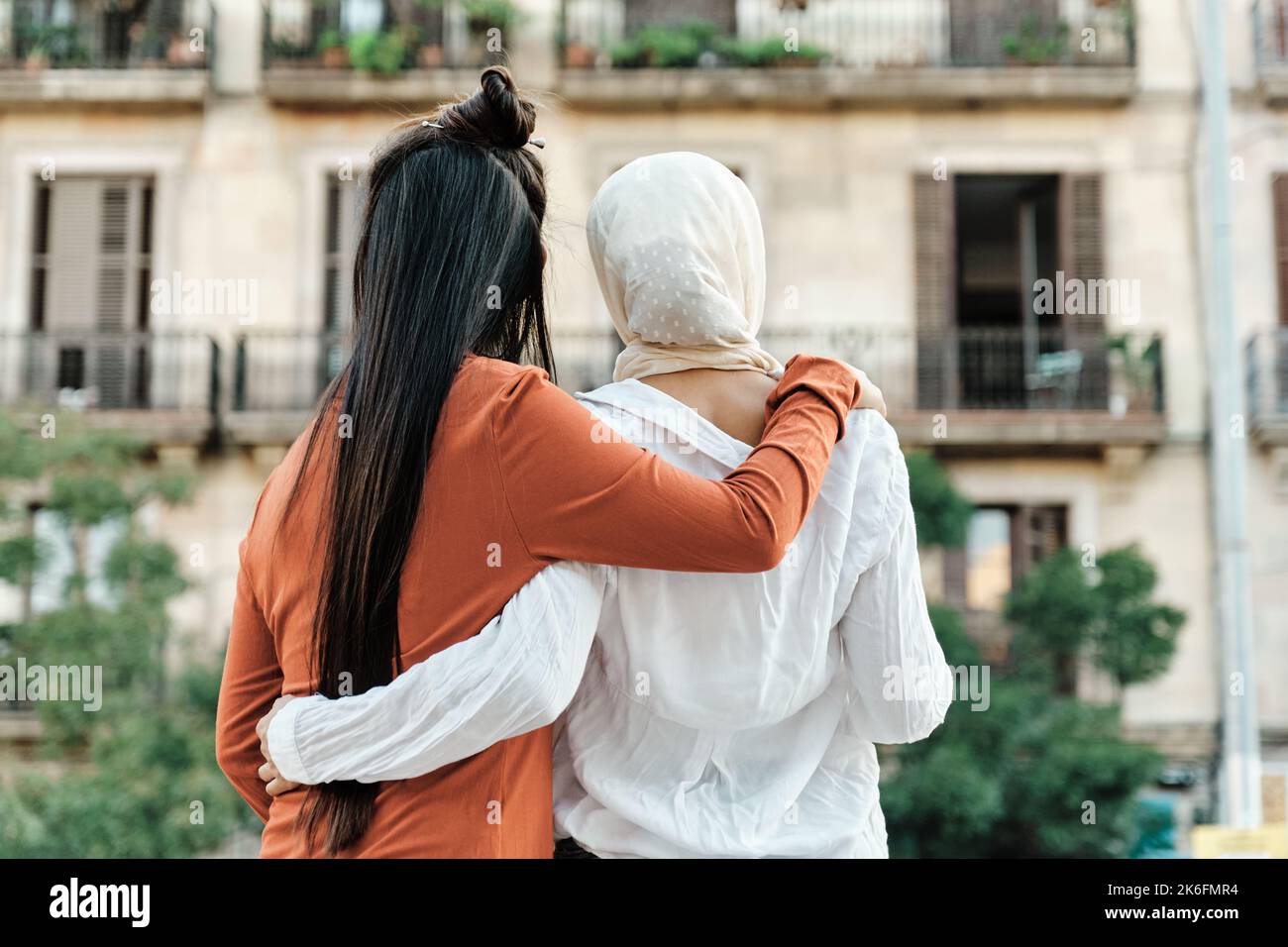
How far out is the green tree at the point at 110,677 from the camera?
9008mm

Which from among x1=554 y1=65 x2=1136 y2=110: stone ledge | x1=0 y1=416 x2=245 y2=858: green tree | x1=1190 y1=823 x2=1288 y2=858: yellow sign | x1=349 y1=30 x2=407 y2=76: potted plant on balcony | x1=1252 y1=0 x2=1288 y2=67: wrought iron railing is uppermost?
x1=1252 y1=0 x2=1288 y2=67: wrought iron railing

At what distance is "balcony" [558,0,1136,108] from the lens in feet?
41.9

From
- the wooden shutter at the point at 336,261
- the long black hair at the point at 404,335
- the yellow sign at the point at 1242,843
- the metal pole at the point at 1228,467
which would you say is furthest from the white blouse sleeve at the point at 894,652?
the wooden shutter at the point at 336,261

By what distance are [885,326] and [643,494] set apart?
38.6 feet

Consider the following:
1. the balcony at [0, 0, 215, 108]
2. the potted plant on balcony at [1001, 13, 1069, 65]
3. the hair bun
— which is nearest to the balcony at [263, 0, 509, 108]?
the balcony at [0, 0, 215, 108]

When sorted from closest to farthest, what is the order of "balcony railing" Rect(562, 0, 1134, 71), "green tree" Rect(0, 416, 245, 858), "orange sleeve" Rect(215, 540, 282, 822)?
"orange sleeve" Rect(215, 540, 282, 822)
"green tree" Rect(0, 416, 245, 858)
"balcony railing" Rect(562, 0, 1134, 71)

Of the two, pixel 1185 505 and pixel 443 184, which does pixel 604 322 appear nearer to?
pixel 1185 505

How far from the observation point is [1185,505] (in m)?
12.6

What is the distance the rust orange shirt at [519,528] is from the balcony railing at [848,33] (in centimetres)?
1185

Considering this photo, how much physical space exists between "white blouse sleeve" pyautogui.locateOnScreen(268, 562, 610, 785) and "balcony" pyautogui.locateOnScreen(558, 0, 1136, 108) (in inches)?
465

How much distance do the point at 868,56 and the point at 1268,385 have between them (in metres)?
4.45

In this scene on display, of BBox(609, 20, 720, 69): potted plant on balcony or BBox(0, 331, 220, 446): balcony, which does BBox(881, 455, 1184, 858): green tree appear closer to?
BBox(609, 20, 720, 69): potted plant on balcony

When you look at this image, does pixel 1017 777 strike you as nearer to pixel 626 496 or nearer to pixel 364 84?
pixel 364 84

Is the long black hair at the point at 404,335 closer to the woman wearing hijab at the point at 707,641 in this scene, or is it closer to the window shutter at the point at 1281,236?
the woman wearing hijab at the point at 707,641
